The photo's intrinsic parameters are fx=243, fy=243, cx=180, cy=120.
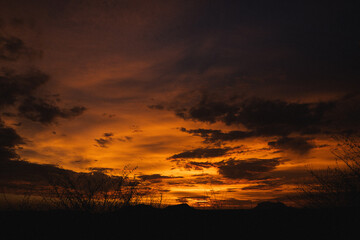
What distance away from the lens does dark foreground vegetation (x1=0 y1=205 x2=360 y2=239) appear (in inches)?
232

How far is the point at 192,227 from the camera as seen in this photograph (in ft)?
22.3

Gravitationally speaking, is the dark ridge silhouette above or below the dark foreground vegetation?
above

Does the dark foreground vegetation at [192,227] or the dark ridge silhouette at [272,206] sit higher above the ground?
the dark ridge silhouette at [272,206]

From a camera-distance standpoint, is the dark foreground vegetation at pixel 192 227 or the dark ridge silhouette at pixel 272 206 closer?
the dark foreground vegetation at pixel 192 227

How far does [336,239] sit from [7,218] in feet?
33.5

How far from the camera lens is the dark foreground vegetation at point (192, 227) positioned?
19.4ft

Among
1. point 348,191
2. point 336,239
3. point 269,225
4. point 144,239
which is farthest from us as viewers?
point 348,191

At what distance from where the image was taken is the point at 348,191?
9656 mm

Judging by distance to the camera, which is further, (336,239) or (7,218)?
(7,218)

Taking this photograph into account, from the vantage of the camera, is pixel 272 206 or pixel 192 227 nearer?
pixel 192 227

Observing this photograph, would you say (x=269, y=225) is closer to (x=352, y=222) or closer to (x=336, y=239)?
(x=336, y=239)

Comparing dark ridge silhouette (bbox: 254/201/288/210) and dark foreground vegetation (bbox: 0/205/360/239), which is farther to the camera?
dark ridge silhouette (bbox: 254/201/288/210)

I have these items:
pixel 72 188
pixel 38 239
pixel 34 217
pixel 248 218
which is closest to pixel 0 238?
pixel 38 239

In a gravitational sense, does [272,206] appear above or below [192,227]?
above
